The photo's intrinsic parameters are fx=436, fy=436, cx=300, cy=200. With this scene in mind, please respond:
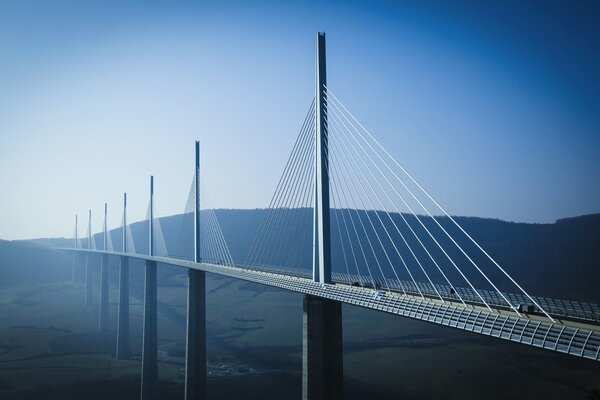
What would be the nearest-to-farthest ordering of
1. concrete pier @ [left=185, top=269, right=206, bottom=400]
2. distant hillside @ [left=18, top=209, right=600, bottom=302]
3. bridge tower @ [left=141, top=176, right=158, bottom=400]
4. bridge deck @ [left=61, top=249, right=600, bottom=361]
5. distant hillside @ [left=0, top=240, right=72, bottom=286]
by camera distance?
1. bridge deck @ [left=61, top=249, right=600, bottom=361]
2. concrete pier @ [left=185, top=269, right=206, bottom=400]
3. bridge tower @ [left=141, top=176, right=158, bottom=400]
4. distant hillside @ [left=18, top=209, right=600, bottom=302]
5. distant hillside @ [left=0, top=240, right=72, bottom=286]

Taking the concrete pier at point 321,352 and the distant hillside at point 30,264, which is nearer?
the concrete pier at point 321,352

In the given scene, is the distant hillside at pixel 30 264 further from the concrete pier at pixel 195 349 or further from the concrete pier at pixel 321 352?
the concrete pier at pixel 321 352

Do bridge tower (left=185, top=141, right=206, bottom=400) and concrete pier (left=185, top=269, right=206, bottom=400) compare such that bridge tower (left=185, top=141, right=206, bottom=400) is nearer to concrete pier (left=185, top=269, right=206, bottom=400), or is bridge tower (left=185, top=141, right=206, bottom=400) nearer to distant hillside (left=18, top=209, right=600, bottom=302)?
concrete pier (left=185, top=269, right=206, bottom=400)

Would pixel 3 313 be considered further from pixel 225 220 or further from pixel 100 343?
pixel 225 220

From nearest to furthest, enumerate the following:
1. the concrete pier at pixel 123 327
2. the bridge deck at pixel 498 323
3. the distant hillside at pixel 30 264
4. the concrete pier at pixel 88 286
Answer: the bridge deck at pixel 498 323 < the concrete pier at pixel 123 327 < the concrete pier at pixel 88 286 < the distant hillside at pixel 30 264

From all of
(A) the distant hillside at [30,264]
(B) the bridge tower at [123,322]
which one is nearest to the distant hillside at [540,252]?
(A) the distant hillside at [30,264]

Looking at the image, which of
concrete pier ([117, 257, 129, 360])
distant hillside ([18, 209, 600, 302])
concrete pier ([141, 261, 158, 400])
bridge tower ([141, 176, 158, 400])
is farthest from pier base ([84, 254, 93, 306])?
concrete pier ([141, 261, 158, 400])

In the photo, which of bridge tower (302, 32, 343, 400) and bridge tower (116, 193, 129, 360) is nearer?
bridge tower (302, 32, 343, 400)
